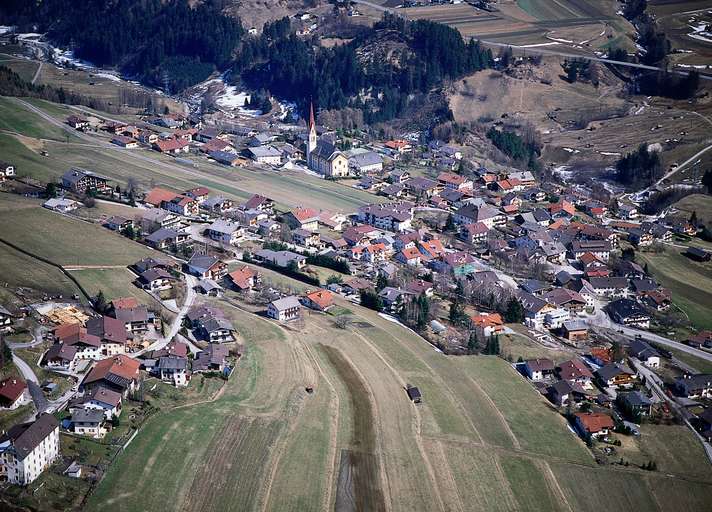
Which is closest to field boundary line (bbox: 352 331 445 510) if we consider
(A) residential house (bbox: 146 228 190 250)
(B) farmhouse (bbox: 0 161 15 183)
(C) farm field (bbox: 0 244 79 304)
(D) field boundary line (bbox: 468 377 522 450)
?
(D) field boundary line (bbox: 468 377 522 450)

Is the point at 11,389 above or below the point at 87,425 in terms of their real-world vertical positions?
above

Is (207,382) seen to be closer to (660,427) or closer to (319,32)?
(660,427)

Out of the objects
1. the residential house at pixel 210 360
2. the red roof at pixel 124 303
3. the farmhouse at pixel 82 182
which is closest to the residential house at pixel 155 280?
the red roof at pixel 124 303

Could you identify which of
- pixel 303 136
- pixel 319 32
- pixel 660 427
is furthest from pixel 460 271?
pixel 319 32

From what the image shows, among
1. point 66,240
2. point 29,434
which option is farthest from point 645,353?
point 66,240

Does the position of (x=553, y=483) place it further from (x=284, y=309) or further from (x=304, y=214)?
(x=304, y=214)

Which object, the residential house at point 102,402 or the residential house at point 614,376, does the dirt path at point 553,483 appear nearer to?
the residential house at point 614,376
